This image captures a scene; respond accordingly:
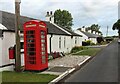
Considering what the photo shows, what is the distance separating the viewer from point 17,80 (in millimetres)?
10188

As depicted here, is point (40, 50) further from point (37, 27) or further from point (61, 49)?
point (61, 49)

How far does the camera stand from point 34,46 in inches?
522

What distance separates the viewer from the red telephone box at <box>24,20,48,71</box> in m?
13.1

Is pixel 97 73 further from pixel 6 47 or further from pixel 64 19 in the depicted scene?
pixel 64 19

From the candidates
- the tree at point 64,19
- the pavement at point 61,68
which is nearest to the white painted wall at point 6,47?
the pavement at point 61,68

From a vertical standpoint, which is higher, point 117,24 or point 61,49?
point 117,24

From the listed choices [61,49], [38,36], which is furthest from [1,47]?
[61,49]

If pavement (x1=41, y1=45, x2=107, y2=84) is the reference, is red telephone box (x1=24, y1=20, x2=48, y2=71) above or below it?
above

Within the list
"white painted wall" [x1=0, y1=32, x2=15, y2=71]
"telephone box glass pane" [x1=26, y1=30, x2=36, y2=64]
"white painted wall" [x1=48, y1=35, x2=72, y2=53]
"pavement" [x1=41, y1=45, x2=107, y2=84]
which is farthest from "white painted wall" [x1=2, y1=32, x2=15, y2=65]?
"white painted wall" [x1=48, y1=35, x2=72, y2=53]

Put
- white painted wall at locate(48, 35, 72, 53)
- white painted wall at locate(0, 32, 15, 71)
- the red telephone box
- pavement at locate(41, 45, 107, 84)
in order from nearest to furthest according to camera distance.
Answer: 1. pavement at locate(41, 45, 107, 84)
2. the red telephone box
3. white painted wall at locate(0, 32, 15, 71)
4. white painted wall at locate(48, 35, 72, 53)

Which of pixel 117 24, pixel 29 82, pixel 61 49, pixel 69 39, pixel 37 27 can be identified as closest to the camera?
pixel 29 82

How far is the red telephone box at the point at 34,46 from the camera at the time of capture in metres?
13.1

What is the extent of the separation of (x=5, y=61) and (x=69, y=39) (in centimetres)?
1862

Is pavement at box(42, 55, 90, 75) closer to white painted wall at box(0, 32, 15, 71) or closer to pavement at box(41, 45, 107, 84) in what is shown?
pavement at box(41, 45, 107, 84)
